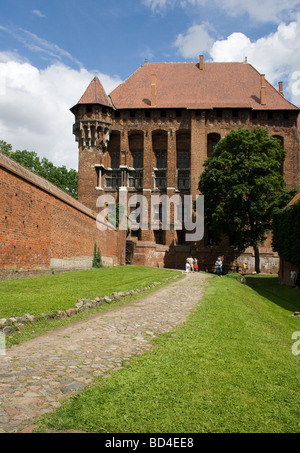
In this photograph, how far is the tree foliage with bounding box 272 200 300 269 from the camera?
62.8ft

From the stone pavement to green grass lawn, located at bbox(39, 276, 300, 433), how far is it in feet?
0.68

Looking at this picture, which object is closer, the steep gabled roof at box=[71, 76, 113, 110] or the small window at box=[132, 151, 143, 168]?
the steep gabled roof at box=[71, 76, 113, 110]

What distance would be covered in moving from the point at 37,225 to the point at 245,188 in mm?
17667

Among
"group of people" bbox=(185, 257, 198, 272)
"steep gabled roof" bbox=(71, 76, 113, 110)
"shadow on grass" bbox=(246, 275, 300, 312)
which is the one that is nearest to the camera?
"shadow on grass" bbox=(246, 275, 300, 312)

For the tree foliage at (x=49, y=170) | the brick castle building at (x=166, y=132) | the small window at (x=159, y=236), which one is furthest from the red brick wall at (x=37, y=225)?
the tree foliage at (x=49, y=170)

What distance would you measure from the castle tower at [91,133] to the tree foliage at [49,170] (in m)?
12.4

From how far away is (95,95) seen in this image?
1457 inches

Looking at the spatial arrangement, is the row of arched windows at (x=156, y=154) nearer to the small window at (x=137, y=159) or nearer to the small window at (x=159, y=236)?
the small window at (x=137, y=159)

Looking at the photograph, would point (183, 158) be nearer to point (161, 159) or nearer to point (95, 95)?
point (161, 159)

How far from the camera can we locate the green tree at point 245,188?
28.0 m

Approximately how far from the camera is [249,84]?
40.7 m

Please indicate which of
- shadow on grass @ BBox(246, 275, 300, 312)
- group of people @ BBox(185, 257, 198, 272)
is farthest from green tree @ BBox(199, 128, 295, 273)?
shadow on grass @ BBox(246, 275, 300, 312)

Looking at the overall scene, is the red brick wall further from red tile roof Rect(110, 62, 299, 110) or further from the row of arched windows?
red tile roof Rect(110, 62, 299, 110)
